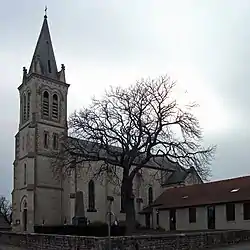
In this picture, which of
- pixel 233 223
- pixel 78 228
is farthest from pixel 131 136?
pixel 233 223

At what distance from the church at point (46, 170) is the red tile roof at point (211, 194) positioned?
361cm

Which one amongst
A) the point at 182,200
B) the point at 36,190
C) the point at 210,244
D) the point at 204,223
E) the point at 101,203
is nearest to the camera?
the point at 210,244

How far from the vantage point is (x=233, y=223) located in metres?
37.1

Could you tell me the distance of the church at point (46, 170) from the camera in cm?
5191

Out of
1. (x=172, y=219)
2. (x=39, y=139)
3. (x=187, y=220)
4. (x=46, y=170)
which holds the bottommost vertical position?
(x=172, y=219)

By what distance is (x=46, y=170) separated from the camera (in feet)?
174

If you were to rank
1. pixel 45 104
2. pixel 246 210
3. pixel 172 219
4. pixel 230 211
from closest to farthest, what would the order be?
pixel 246 210 → pixel 230 211 → pixel 172 219 → pixel 45 104

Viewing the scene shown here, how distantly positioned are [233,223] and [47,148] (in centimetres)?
2642

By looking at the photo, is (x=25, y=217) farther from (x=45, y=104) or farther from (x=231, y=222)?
(x=231, y=222)

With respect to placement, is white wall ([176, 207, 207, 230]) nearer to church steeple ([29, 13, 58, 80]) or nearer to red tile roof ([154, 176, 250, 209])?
red tile roof ([154, 176, 250, 209])

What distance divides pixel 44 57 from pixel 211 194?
3036cm

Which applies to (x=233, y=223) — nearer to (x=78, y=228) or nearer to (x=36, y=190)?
(x=78, y=228)

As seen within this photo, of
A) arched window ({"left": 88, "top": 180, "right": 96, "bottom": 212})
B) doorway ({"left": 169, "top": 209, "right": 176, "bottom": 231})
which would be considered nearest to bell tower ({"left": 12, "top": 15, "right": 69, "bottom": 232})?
arched window ({"left": 88, "top": 180, "right": 96, "bottom": 212})

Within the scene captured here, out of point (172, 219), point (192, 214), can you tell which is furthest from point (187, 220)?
point (172, 219)
